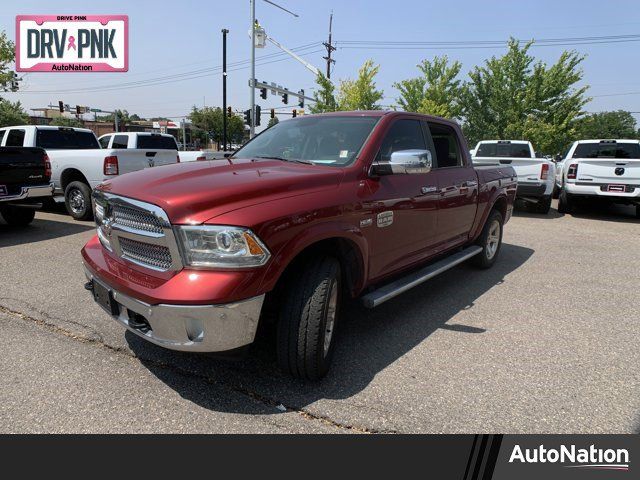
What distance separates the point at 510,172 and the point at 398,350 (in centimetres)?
394

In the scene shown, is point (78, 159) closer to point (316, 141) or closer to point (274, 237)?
point (316, 141)

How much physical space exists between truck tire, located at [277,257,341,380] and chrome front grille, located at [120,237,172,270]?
745 mm

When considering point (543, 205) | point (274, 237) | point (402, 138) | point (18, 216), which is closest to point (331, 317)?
point (274, 237)

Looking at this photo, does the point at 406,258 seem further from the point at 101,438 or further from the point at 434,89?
the point at 434,89

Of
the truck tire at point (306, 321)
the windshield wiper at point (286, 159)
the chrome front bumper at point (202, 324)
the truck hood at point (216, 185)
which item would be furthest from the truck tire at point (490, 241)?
the chrome front bumper at point (202, 324)

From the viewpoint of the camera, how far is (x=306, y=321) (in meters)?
2.68

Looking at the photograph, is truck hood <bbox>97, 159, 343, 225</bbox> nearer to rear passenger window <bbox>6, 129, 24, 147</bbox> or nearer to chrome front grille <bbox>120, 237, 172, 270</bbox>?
chrome front grille <bbox>120, 237, 172, 270</bbox>

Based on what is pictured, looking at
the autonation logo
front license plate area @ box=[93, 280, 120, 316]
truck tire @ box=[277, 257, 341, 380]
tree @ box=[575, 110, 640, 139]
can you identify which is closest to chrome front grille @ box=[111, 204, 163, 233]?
front license plate area @ box=[93, 280, 120, 316]

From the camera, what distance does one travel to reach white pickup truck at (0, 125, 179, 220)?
829 cm

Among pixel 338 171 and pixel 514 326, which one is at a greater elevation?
pixel 338 171

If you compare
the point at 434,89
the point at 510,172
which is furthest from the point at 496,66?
the point at 510,172

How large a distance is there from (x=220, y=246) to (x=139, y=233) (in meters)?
0.60

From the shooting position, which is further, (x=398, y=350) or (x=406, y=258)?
(x=406, y=258)

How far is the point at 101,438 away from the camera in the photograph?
7.75 feet
